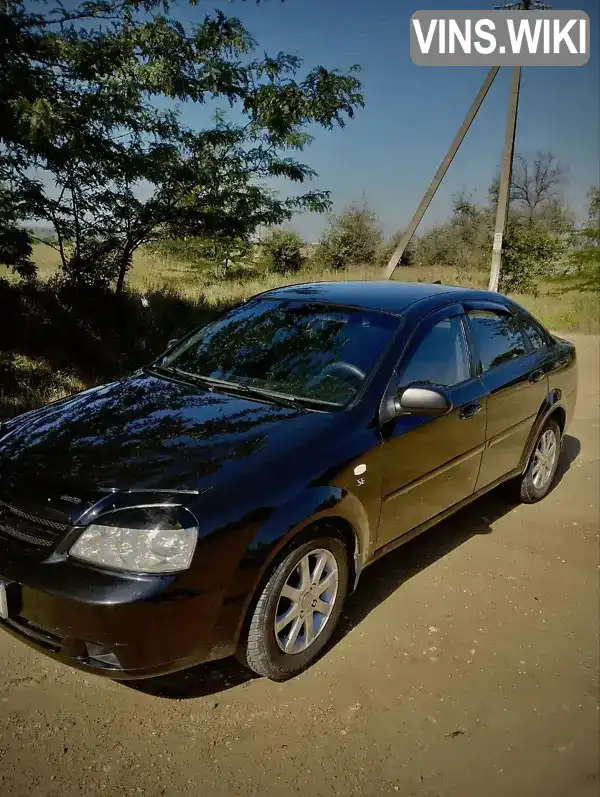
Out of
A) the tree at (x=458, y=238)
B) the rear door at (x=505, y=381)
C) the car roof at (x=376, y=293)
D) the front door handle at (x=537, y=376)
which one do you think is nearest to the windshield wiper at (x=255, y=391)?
the car roof at (x=376, y=293)

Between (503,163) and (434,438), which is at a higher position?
(503,163)

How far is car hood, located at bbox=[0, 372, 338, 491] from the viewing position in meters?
2.57

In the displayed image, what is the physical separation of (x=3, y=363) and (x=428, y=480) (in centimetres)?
497

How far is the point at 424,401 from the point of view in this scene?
308 centimetres

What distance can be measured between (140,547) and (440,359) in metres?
2.07

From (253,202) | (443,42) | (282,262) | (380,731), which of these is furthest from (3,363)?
(282,262)

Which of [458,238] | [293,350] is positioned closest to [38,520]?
[293,350]

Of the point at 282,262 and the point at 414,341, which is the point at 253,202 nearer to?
the point at 414,341

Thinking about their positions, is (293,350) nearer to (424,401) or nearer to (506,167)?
(424,401)

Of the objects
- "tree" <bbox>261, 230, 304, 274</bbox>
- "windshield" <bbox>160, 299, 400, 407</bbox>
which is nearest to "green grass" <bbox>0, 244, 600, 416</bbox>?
"windshield" <bbox>160, 299, 400, 407</bbox>

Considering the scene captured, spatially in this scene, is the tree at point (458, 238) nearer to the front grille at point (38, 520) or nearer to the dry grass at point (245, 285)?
the dry grass at point (245, 285)

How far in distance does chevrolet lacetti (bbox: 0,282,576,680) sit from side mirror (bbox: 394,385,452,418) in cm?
1

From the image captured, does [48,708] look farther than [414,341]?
No

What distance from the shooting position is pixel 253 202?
8906 mm
